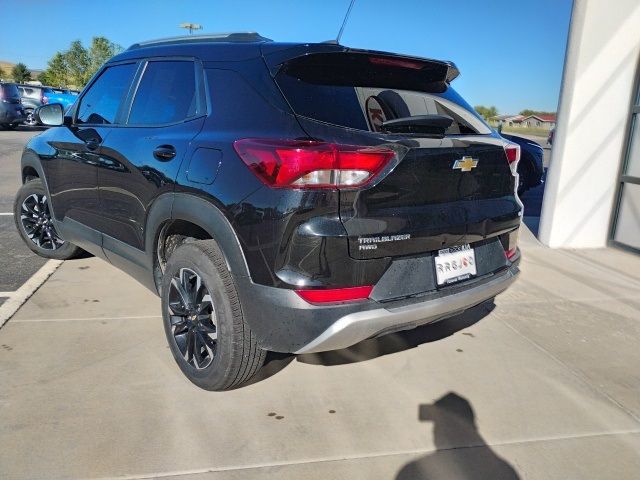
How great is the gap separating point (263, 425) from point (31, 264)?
3.39 m

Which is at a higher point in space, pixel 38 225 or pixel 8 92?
pixel 8 92

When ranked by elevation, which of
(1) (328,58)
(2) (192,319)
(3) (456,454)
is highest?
(1) (328,58)

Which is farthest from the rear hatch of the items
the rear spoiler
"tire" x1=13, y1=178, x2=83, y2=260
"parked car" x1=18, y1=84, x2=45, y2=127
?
"parked car" x1=18, y1=84, x2=45, y2=127

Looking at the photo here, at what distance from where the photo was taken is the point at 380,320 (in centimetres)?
237

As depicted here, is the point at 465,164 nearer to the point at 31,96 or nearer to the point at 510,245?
the point at 510,245

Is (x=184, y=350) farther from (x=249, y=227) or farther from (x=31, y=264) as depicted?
(x=31, y=264)

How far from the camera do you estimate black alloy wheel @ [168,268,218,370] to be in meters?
2.77

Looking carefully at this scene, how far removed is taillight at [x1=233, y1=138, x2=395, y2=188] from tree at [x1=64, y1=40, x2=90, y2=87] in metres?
59.1

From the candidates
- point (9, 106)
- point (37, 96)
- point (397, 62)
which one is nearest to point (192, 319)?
point (397, 62)

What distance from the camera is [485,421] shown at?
2713mm

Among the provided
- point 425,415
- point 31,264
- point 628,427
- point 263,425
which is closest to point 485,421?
point 425,415

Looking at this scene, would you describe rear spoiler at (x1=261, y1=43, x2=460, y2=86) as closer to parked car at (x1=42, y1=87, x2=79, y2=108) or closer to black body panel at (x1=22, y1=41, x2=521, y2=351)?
black body panel at (x1=22, y1=41, x2=521, y2=351)

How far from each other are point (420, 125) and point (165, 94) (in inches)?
60.6

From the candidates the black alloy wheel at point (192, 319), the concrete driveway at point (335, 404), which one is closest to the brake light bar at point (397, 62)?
the black alloy wheel at point (192, 319)
